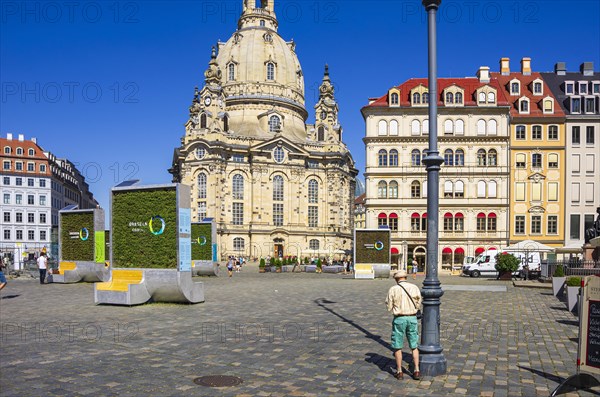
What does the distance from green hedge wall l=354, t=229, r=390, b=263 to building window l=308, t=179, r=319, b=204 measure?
51.6m

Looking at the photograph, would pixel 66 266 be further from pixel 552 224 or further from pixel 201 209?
pixel 201 209

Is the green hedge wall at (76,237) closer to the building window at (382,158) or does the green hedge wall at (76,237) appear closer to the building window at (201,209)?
the building window at (382,158)

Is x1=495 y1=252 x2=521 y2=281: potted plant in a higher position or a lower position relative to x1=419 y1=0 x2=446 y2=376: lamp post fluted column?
lower

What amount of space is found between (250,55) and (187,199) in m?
76.1

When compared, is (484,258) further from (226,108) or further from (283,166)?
(226,108)

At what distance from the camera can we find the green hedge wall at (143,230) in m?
19.7

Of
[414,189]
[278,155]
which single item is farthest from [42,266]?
[278,155]

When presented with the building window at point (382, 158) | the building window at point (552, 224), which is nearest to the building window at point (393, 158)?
the building window at point (382, 158)

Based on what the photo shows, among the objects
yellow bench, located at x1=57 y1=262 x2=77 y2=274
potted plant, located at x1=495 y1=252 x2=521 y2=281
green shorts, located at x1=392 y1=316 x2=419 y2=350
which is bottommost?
potted plant, located at x1=495 y1=252 x2=521 y2=281

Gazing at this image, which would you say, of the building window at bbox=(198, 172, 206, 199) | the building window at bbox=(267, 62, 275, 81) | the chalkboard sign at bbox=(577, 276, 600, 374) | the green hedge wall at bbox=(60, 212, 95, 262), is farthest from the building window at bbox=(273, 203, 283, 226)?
the chalkboard sign at bbox=(577, 276, 600, 374)

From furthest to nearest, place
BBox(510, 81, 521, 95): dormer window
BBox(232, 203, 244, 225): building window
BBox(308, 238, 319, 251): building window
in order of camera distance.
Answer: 1. BBox(308, 238, 319, 251): building window
2. BBox(232, 203, 244, 225): building window
3. BBox(510, 81, 521, 95): dormer window

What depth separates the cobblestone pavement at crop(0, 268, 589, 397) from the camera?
849 centimetres

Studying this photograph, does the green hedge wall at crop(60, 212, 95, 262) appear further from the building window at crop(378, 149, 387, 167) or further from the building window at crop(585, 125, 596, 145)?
the building window at crop(585, 125, 596, 145)

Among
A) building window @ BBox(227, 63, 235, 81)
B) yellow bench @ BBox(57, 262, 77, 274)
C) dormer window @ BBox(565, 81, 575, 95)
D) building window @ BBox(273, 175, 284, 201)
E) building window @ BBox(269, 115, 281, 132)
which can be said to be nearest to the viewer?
yellow bench @ BBox(57, 262, 77, 274)
